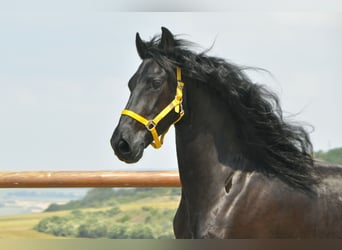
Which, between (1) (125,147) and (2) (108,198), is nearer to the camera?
(1) (125,147)

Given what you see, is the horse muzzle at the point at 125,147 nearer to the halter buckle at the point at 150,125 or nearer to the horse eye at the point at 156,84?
the halter buckle at the point at 150,125

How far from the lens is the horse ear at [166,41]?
3.36 m

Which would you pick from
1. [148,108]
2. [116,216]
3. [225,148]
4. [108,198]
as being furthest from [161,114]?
[108,198]

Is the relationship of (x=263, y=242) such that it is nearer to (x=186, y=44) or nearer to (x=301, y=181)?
(x=301, y=181)

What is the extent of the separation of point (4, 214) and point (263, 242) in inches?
194

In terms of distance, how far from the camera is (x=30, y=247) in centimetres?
166

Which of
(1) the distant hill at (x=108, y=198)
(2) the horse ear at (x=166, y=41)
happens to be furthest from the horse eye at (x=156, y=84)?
(1) the distant hill at (x=108, y=198)

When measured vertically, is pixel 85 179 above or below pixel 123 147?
below

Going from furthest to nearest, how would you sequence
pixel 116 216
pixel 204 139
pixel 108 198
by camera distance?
pixel 108 198, pixel 116 216, pixel 204 139

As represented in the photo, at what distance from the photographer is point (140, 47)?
3.38 meters

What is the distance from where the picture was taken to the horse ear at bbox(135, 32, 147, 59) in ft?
11.0

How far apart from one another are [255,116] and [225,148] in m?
0.27

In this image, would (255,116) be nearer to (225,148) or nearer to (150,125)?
(225,148)

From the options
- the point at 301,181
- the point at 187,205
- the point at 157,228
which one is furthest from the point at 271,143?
the point at 157,228
